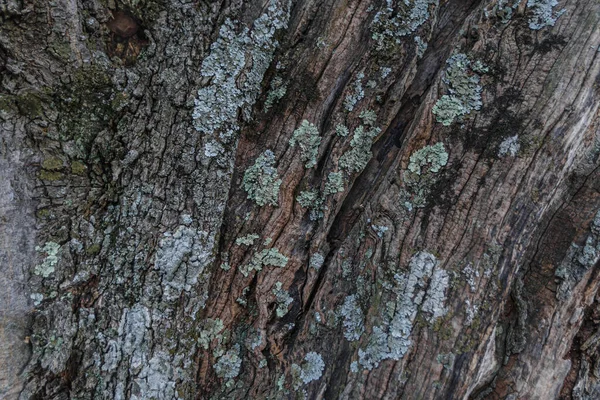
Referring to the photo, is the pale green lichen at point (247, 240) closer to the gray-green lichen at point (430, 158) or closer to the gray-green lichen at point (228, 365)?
the gray-green lichen at point (228, 365)

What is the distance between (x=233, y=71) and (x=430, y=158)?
3.86 feet

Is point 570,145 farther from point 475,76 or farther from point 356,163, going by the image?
point 356,163

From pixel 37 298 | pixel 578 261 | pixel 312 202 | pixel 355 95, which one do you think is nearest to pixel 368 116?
pixel 355 95

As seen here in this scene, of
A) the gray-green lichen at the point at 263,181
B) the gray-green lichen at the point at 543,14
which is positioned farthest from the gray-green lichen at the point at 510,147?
the gray-green lichen at the point at 263,181

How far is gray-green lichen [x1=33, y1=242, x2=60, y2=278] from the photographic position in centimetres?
197

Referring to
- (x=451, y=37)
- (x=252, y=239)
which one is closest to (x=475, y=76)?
(x=451, y=37)

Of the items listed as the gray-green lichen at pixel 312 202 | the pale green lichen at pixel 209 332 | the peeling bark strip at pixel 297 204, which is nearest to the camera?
the peeling bark strip at pixel 297 204

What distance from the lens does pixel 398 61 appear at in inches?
92.0

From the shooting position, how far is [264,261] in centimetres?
226

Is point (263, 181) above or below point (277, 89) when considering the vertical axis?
below

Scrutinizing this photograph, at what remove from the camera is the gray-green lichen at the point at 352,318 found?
2.11 metres

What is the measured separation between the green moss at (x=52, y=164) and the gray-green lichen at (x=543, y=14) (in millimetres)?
2549

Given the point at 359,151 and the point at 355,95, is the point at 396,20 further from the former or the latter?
the point at 359,151

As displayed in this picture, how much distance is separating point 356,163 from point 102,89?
1.42 metres
